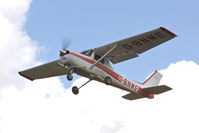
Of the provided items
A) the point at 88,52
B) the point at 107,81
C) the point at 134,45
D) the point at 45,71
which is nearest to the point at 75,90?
the point at 107,81

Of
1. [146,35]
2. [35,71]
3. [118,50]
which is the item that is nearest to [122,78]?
[118,50]

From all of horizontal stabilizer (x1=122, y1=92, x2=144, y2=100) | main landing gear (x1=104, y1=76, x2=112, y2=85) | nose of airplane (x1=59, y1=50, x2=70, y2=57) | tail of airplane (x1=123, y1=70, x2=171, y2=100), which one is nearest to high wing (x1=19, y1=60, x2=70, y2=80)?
nose of airplane (x1=59, y1=50, x2=70, y2=57)

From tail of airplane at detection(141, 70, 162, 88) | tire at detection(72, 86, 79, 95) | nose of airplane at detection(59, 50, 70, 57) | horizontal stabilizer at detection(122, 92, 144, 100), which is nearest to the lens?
nose of airplane at detection(59, 50, 70, 57)

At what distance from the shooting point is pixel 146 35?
57.3 ft

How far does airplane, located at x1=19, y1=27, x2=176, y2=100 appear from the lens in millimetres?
17203

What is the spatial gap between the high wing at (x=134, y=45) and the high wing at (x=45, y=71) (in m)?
3.23

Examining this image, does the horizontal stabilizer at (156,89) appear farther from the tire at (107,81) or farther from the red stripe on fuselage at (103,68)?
the tire at (107,81)

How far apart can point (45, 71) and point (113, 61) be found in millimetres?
4250

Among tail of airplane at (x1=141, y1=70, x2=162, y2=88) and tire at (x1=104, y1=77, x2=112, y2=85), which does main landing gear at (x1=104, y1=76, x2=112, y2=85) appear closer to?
tire at (x1=104, y1=77, x2=112, y2=85)

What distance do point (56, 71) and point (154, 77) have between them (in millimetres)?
6022

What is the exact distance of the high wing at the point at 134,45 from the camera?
17.3m

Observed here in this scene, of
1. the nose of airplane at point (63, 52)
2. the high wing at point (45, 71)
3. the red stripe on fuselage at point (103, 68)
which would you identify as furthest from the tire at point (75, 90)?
the high wing at point (45, 71)

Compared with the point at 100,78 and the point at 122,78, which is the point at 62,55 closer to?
the point at 100,78

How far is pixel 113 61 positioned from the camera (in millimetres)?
19672
